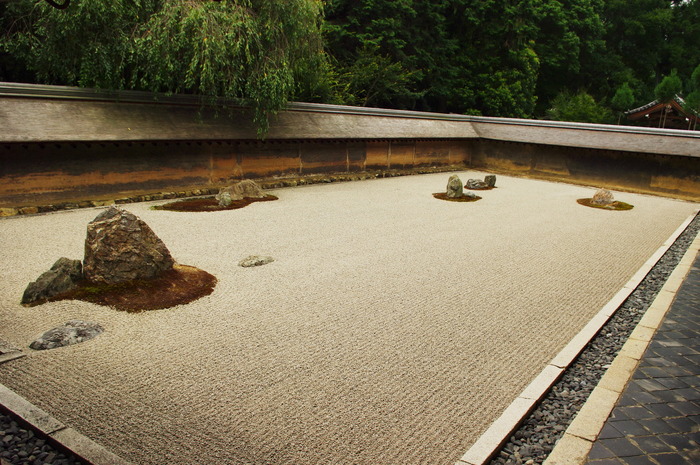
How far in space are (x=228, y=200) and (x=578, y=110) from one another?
23.0m

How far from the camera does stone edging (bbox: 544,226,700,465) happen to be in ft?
9.48

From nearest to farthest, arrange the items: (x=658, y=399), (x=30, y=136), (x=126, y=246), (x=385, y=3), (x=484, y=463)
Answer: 1. (x=484, y=463)
2. (x=658, y=399)
3. (x=126, y=246)
4. (x=30, y=136)
5. (x=385, y=3)

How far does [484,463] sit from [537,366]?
1.40 m

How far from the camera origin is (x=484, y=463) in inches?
109

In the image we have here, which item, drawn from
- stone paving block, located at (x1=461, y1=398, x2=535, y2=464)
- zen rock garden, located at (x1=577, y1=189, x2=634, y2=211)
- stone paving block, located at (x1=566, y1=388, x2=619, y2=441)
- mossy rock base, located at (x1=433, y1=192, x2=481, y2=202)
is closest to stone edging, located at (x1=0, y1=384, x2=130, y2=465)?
stone paving block, located at (x1=461, y1=398, x2=535, y2=464)

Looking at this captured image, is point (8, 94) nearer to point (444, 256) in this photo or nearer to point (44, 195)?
point (44, 195)

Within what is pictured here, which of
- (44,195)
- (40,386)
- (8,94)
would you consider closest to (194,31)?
(8,94)

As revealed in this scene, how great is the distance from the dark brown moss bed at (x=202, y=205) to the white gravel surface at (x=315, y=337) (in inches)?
35.5

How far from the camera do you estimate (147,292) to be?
16.4 feet

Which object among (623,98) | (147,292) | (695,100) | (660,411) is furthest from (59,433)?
(623,98)

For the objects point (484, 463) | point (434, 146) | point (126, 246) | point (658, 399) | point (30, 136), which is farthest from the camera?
point (434, 146)

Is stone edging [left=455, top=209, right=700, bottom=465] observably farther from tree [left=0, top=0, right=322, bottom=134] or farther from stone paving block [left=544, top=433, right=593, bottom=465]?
tree [left=0, top=0, right=322, bottom=134]

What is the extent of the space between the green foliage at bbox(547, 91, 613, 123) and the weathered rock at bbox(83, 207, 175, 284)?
26.1 m

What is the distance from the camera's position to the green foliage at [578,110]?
85.4 ft
